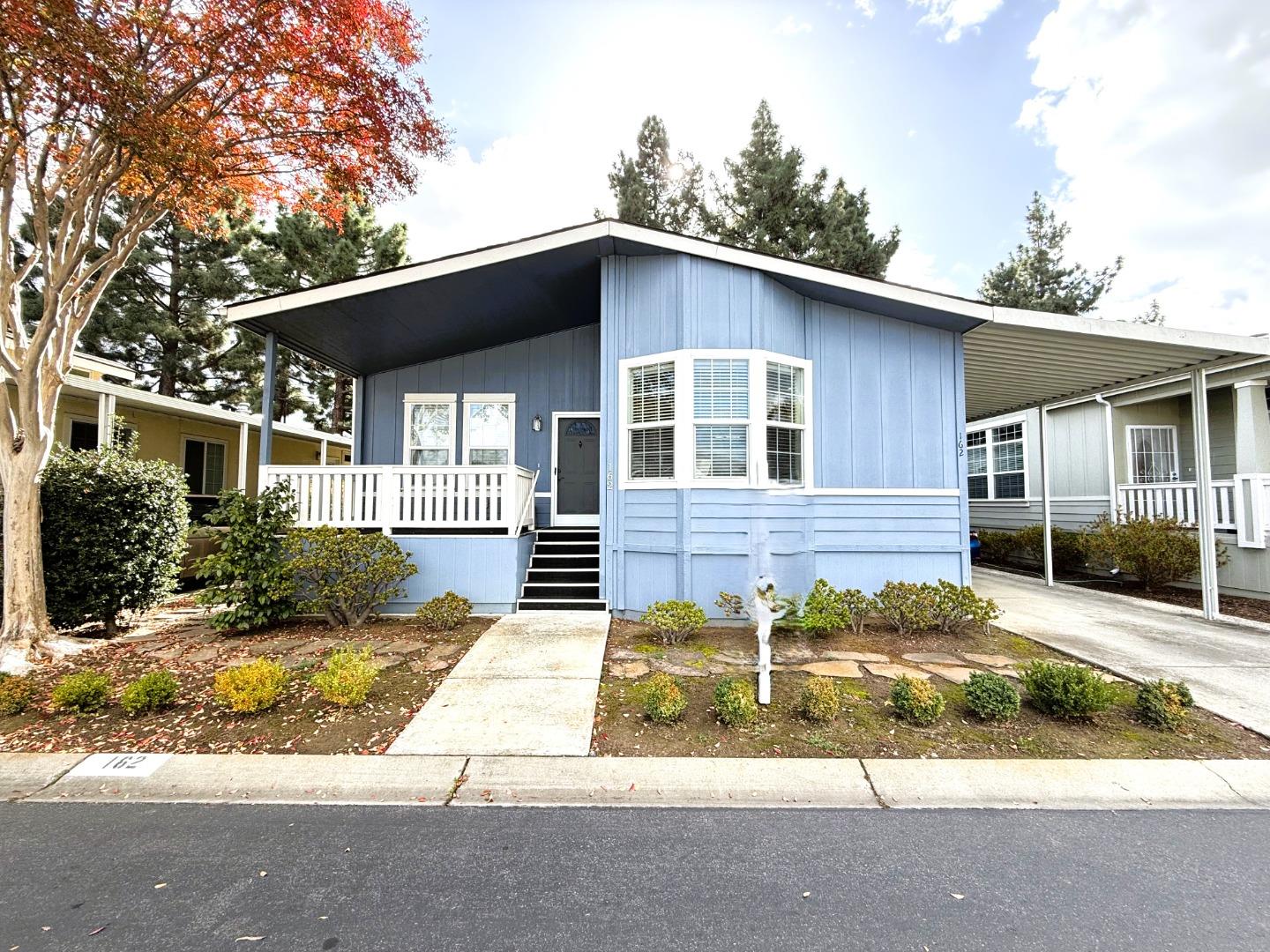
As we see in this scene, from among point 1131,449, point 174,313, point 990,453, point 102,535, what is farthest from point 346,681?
point 174,313

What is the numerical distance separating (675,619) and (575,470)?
410 centimetres

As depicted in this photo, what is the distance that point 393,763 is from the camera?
10.4 feet

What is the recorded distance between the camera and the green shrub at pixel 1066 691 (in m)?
3.60

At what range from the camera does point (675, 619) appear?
17.8ft

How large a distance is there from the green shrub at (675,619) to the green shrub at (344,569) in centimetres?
303

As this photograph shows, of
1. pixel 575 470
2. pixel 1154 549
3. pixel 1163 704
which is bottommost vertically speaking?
pixel 1163 704

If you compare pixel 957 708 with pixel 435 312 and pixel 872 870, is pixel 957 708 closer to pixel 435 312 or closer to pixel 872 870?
pixel 872 870

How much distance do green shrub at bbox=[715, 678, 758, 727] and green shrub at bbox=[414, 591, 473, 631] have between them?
3482mm

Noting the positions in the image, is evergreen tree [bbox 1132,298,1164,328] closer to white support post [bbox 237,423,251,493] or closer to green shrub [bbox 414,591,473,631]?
green shrub [bbox 414,591,473,631]

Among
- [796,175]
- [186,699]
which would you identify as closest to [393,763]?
[186,699]

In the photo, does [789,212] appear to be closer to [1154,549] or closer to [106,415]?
[1154,549]

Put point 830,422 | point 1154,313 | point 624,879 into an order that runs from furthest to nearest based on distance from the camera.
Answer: point 1154,313, point 830,422, point 624,879

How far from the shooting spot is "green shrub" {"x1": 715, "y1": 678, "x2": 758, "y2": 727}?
11.7ft

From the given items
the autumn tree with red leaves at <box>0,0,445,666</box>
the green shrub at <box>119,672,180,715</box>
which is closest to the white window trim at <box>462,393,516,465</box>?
the autumn tree with red leaves at <box>0,0,445,666</box>
